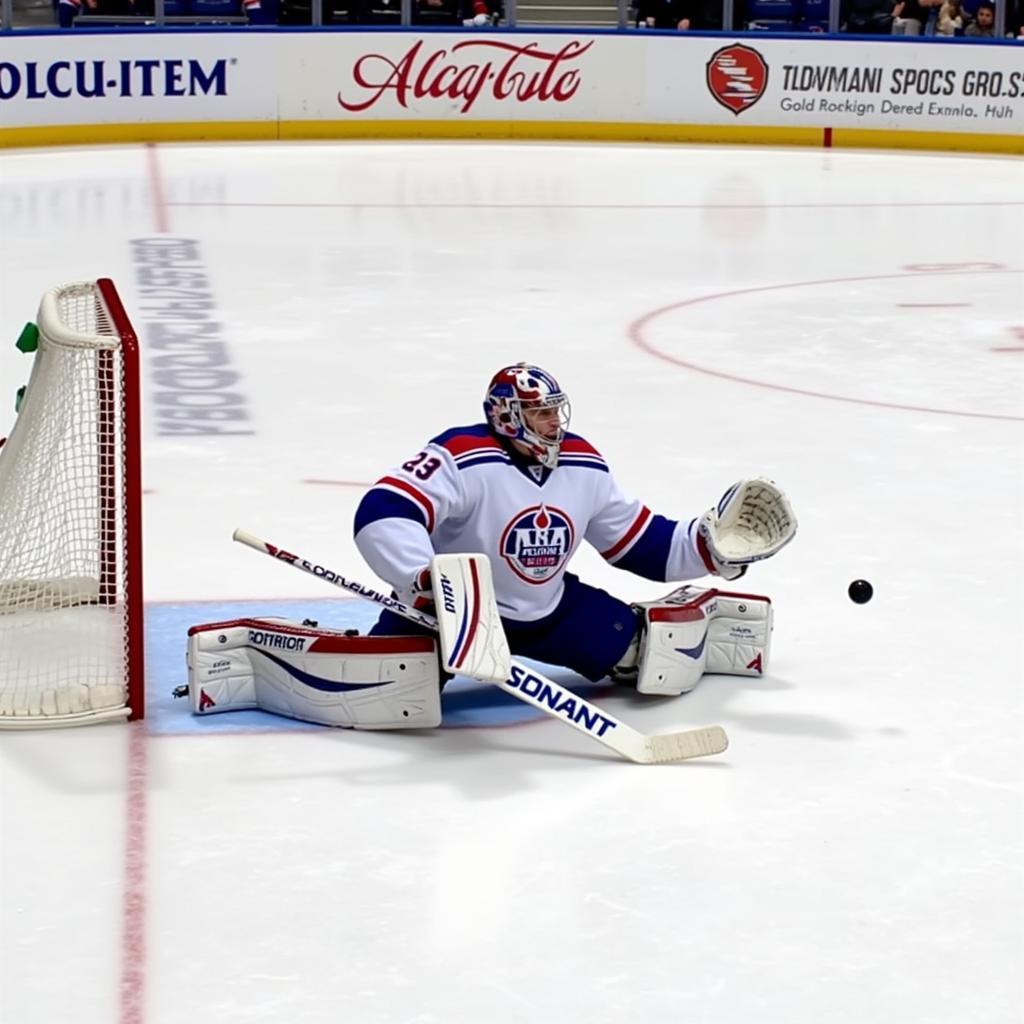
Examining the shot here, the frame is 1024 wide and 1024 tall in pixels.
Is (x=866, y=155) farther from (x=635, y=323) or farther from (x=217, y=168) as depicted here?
(x=635, y=323)

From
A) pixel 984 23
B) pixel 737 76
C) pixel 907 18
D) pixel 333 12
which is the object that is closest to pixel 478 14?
pixel 333 12

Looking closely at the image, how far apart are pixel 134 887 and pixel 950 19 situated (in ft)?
43.3

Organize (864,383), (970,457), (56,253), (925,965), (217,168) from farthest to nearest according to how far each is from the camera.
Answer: (217,168) → (56,253) → (864,383) → (970,457) → (925,965)

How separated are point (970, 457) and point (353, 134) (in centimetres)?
982

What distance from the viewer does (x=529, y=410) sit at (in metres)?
3.91

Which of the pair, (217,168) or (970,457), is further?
(217,168)

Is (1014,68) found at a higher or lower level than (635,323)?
higher

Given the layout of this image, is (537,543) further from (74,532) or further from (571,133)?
(571,133)

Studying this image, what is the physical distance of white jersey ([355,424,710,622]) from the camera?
12.6ft

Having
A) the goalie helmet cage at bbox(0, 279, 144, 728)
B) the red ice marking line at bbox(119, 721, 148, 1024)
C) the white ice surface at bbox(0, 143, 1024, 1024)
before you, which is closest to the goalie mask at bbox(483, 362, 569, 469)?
the white ice surface at bbox(0, 143, 1024, 1024)

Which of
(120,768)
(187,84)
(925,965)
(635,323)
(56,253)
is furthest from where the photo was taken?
(187,84)

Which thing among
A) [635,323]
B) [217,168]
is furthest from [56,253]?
[217,168]

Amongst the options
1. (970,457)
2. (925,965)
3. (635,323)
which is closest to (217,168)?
(635,323)

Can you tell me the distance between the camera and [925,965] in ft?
10.0
